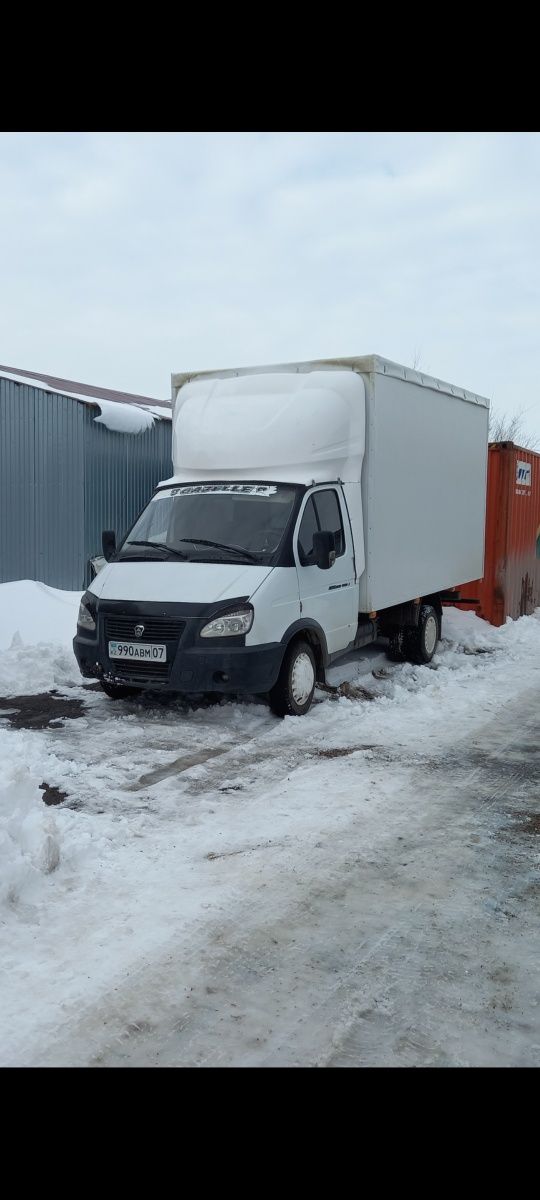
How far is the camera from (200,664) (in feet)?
24.8

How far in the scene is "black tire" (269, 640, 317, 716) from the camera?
8008 mm

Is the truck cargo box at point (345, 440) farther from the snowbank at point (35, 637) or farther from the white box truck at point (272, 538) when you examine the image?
the snowbank at point (35, 637)

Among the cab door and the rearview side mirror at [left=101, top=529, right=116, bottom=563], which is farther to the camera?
the rearview side mirror at [left=101, top=529, right=116, bottom=563]

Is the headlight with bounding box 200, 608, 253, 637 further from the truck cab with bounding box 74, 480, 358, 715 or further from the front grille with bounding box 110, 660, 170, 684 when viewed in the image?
the front grille with bounding box 110, 660, 170, 684

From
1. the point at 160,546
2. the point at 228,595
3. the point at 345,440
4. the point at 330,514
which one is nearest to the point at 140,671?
the point at 228,595

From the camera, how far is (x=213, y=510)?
8750 mm

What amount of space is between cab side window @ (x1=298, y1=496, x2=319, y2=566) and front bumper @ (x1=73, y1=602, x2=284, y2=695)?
0.96m

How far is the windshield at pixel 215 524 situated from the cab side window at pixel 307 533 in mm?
174

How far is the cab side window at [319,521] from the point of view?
844cm

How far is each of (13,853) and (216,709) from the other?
392cm

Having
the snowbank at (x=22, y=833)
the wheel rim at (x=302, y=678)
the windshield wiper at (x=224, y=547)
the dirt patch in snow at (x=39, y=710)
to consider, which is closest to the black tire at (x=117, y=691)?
the dirt patch in snow at (x=39, y=710)

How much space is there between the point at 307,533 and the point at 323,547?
24 cm

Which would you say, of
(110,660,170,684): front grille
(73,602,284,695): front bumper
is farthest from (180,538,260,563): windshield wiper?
(110,660,170,684): front grille
